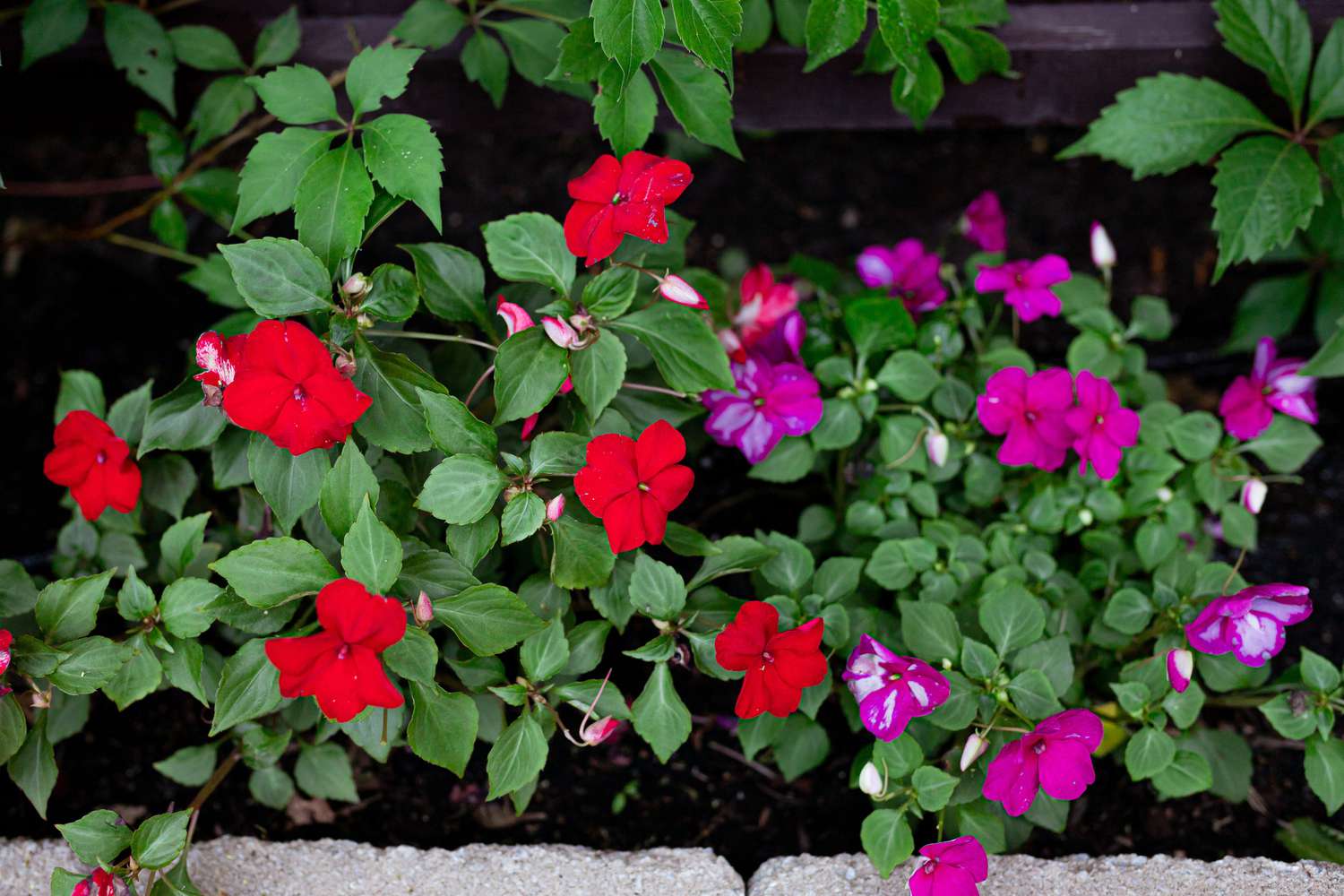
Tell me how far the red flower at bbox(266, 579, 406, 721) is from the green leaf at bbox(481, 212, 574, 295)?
18.1 inches

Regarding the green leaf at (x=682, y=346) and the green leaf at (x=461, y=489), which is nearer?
the green leaf at (x=461, y=489)

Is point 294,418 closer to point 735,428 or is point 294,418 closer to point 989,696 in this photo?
point 735,428

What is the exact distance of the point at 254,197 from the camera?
1444 mm

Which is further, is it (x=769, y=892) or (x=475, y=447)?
(x=769, y=892)

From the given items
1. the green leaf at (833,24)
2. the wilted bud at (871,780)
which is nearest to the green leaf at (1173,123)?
the green leaf at (833,24)

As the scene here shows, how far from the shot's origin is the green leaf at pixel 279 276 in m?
1.32

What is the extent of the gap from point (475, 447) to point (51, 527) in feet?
4.12

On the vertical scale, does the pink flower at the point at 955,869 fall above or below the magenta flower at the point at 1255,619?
below

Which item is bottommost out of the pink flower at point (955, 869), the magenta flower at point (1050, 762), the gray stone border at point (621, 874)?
the gray stone border at point (621, 874)

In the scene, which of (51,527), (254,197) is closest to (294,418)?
(254,197)

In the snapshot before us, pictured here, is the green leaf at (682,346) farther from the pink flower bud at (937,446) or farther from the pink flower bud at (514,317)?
the pink flower bud at (937,446)

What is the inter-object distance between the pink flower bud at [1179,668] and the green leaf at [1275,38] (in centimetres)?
89

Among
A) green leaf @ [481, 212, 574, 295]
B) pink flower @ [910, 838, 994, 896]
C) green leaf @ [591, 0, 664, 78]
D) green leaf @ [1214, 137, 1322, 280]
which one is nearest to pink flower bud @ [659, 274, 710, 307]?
green leaf @ [481, 212, 574, 295]

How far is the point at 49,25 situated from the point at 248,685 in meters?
1.12
